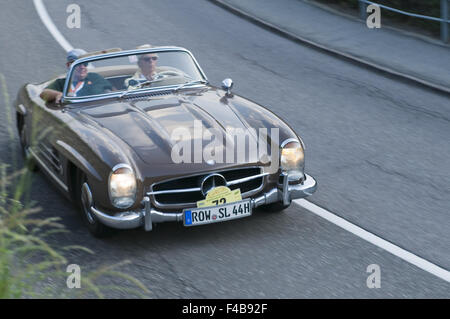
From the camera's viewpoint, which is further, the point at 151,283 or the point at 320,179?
the point at 320,179

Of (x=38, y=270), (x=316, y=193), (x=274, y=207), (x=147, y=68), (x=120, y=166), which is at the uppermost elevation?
(x=147, y=68)

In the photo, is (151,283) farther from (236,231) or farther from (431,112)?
(431,112)

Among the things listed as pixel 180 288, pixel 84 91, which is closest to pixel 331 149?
pixel 84 91

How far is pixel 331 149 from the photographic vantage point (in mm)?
9305

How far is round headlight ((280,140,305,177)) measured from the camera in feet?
22.7

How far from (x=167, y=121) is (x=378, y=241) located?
7.23 ft

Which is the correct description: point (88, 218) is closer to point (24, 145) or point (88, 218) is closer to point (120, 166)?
point (120, 166)

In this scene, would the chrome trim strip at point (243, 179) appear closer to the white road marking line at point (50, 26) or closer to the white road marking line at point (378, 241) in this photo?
the white road marking line at point (378, 241)

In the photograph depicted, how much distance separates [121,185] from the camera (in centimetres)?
628

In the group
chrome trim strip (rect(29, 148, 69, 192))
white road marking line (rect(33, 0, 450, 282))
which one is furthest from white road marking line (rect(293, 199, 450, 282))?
chrome trim strip (rect(29, 148, 69, 192))

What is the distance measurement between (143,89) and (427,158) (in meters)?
3.52
